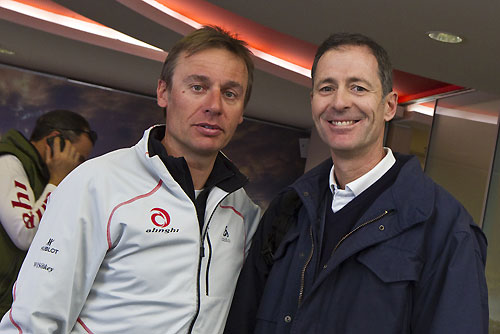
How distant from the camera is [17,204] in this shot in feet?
10.2

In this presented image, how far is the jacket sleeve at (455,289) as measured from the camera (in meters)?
1.49

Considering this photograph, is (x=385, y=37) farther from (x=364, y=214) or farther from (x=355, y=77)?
(x=364, y=214)

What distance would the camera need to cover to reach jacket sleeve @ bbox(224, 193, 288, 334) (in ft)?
6.51

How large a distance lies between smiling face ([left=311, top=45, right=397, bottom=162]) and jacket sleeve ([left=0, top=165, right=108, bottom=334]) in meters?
0.80

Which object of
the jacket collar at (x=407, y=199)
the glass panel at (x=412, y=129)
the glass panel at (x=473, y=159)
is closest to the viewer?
the jacket collar at (x=407, y=199)

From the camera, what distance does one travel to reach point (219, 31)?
2.09 meters

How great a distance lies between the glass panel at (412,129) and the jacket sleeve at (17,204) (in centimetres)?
514

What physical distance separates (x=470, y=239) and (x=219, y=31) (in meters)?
1.15

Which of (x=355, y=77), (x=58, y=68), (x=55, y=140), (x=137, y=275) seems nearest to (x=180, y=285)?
(x=137, y=275)

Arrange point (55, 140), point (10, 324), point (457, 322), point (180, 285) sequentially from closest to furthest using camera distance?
1. point (457, 322)
2. point (10, 324)
3. point (180, 285)
4. point (55, 140)

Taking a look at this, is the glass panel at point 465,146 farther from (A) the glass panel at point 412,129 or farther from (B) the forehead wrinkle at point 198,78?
(B) the forehead wrinkle at point 198,78

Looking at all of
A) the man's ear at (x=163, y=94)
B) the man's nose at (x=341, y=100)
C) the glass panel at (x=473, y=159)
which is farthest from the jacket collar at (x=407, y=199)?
the glass panel at (x=473, y=159)

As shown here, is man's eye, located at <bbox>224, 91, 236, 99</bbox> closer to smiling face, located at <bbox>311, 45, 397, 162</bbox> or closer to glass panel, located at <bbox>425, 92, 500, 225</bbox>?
smiling face, located at <bbox>311, 45, 397, 162</bbox>

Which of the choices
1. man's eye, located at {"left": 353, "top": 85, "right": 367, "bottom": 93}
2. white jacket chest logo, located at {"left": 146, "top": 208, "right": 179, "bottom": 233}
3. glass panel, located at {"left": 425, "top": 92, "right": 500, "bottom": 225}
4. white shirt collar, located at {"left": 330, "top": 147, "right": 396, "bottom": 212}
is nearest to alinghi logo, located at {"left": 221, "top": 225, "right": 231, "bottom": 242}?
white jacket chest logo, located at {"left": 146, "top": 208, "right": 179, "bottom": 233}
